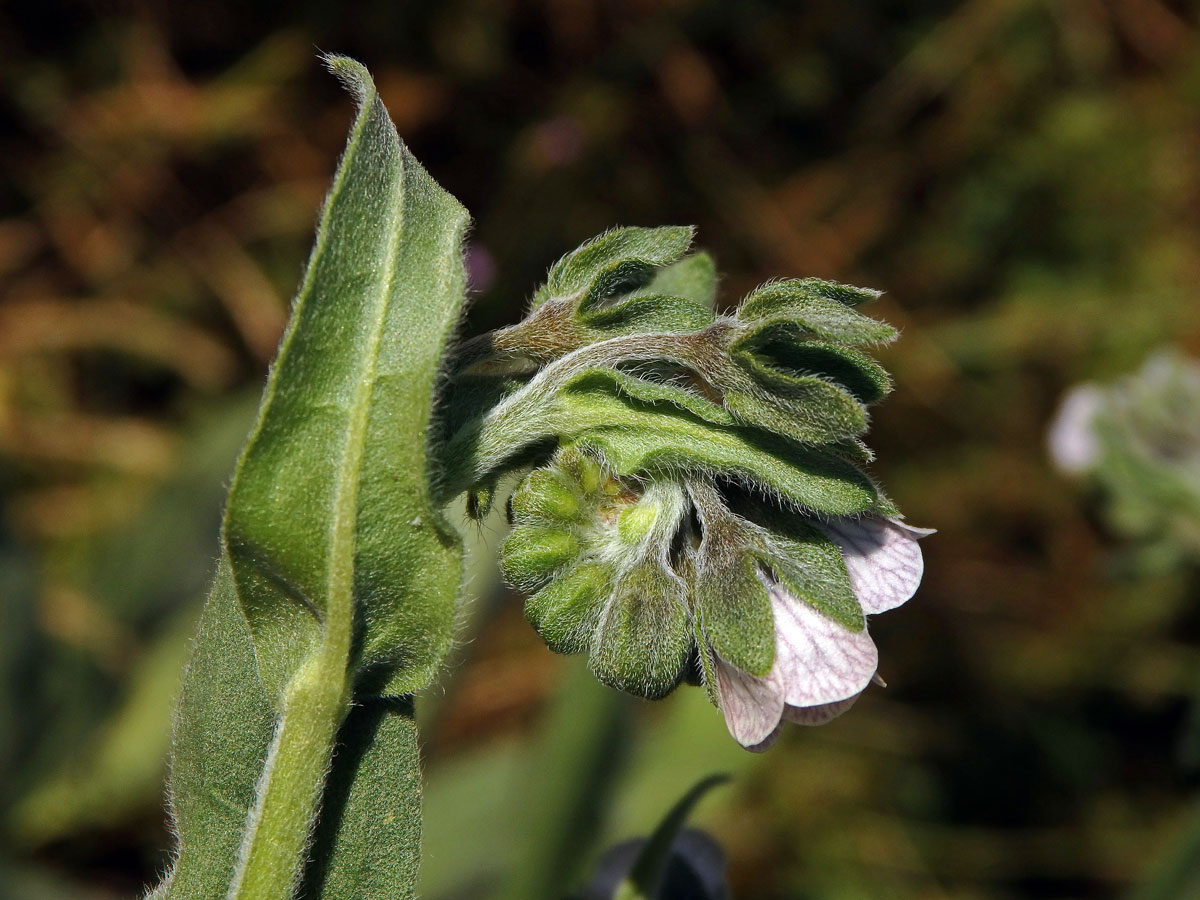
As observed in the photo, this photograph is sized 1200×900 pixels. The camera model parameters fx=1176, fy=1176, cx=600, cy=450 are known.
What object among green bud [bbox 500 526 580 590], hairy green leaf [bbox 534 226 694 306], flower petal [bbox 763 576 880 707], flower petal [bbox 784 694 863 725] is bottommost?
flower petal [bbox 784 694 863 725]

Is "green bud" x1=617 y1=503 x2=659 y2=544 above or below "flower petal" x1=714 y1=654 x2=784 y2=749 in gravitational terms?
above

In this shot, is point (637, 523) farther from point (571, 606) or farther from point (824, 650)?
point (824, 650)

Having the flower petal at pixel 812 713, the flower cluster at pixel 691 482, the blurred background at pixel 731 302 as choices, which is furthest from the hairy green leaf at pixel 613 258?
the blurred background at pixel 731 302

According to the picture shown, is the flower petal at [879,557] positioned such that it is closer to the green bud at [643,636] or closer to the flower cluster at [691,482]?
the flower cluster at [691,482]

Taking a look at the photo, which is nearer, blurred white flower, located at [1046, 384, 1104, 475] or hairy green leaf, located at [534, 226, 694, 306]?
hairy green leaf, located at [534, 226, 694, 306]

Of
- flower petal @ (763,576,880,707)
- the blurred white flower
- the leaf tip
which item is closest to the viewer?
the leaf tip

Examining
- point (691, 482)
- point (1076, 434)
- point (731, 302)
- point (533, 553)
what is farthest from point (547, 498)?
point (731, 302)

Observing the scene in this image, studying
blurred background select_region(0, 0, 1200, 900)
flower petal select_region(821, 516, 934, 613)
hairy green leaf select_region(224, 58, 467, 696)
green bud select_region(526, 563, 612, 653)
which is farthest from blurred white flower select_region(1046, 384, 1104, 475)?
hairy green leaf select_region(224, 58, 467, 696)

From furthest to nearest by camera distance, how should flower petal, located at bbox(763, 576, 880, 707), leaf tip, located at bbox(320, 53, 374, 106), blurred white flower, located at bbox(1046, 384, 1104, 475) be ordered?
blurred white flower, located at bbox(1046, 384, 1104, 475) → flower petal, located at bbox(763, 576, 880, 707) → leaf tip, located at bbox(320, 53, 374, 106)

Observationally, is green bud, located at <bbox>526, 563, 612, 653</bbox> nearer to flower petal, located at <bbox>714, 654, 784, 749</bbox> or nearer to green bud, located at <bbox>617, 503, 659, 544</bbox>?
green bud, located at <bbox>617, 503, 659, 544</bbox>
